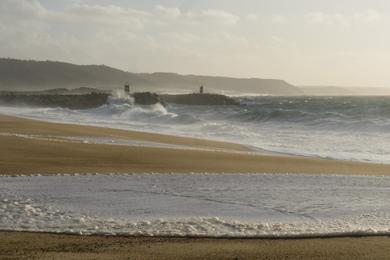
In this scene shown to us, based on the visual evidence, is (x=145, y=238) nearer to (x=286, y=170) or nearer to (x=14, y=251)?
(x=14, y=251)

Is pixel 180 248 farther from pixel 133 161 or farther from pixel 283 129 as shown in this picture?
pixel 283 129

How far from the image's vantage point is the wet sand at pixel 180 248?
22.1 ft

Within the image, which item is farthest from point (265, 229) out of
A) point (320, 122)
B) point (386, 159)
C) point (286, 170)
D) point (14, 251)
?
point (320, 122)

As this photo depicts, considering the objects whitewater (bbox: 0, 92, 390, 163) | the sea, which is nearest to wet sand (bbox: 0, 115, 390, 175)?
the sea

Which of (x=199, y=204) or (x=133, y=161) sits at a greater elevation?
(x=199, y=204)

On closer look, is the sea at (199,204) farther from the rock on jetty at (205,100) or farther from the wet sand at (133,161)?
the rock on jetty at (205,100)

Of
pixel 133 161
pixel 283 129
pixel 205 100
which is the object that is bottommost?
pixel 283 129

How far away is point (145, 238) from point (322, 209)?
133 inches

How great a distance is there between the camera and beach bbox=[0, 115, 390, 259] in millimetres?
6875

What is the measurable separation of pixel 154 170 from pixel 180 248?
7.40m

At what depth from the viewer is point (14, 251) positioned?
6.72m

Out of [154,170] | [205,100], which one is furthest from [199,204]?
[205,100]

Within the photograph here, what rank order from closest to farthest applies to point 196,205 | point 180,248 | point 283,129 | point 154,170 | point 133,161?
point 180,248
point 196,205
point 154,170
point 133,161
point 283,129

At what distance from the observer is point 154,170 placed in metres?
14.4
